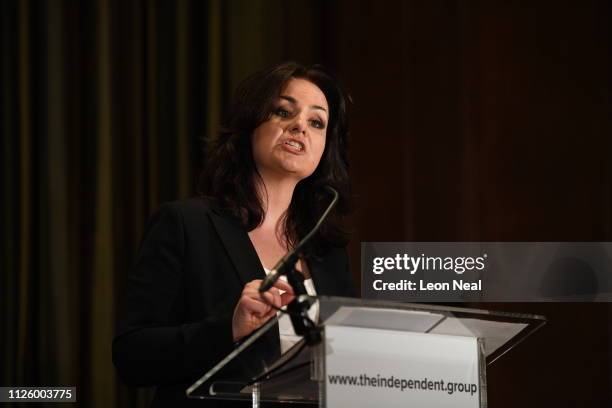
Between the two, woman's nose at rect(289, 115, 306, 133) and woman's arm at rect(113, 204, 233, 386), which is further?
woman's nose at rect(289, 115, 306, 133)

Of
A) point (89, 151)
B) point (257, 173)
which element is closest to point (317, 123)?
point (257, 173)

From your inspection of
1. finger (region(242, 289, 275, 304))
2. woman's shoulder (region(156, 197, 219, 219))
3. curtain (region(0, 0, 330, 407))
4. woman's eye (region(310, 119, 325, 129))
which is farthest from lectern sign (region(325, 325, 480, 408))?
curtain (region(0, 0, 330, 407))

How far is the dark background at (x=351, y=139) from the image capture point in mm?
2928

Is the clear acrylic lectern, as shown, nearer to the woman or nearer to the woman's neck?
the woman

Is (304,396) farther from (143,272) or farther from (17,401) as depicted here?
(17,401)

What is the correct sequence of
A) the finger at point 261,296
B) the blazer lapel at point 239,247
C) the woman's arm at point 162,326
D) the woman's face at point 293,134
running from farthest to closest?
the woman's face at point 293,134, the blazer lapel at point 239,247, the woman's arm at point 162,326, the finger at point 261,296

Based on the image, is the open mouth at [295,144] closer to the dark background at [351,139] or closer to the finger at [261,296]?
the finger at [261,296]

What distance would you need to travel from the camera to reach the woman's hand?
4.87 feet

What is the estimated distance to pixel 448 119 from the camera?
3330mm

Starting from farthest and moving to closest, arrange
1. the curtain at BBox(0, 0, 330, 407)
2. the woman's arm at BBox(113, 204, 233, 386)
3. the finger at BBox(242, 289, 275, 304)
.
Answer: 1. the curtain at BBox(0, 0, 330, 407)
2. the woman's arm at BBox(113, 204, 233, 386)
3. the finger at BBox(242, 289, 275, 304)

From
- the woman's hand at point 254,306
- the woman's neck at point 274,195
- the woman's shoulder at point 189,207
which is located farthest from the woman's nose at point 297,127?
the woman's hand at point 254,306

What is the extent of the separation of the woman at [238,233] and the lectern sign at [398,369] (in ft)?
0.77

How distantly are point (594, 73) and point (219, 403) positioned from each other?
7.08 ft

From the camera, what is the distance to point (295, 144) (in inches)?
84.6
